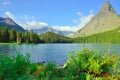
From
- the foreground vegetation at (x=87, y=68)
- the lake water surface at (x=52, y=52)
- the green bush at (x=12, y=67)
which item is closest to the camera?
the green bush at (x=12, y=67)

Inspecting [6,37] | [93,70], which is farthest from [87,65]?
[6,37]

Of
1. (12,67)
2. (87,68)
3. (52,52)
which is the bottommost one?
(52,52)

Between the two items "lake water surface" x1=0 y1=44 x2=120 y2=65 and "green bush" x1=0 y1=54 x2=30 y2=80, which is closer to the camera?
"green bush" x1=0 y1=54 x2=30 y2=80

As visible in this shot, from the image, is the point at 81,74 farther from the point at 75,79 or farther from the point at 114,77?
the point at 114,77

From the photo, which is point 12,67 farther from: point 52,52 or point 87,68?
point 52,52

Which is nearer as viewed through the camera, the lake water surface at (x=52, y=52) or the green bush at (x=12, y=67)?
the green bush at (x=12, y=67)

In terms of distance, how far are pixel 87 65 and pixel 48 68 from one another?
272 centimetres

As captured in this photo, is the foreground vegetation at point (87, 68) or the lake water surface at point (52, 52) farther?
the lake water surface at point (52, 52)

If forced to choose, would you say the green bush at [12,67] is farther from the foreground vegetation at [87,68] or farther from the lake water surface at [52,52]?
the lake water surface at [52,52]

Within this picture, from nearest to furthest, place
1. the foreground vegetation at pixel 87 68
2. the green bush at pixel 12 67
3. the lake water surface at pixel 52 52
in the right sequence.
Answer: the green bush at pixel 12 67
the foreground vegetation at pixel 87 68
the lake water surface at pixel 52 52

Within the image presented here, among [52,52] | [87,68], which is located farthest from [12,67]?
[52,52]

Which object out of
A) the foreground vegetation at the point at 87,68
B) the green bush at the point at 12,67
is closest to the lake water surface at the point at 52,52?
the foreground vegetation at the point at 87,68

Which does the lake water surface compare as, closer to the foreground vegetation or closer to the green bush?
the foreground vegetation

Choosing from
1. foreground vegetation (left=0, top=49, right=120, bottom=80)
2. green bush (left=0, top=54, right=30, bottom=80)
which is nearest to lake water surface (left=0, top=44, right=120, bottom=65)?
foreground vegetation (left=0, top=49, right=120, bottom=80)
